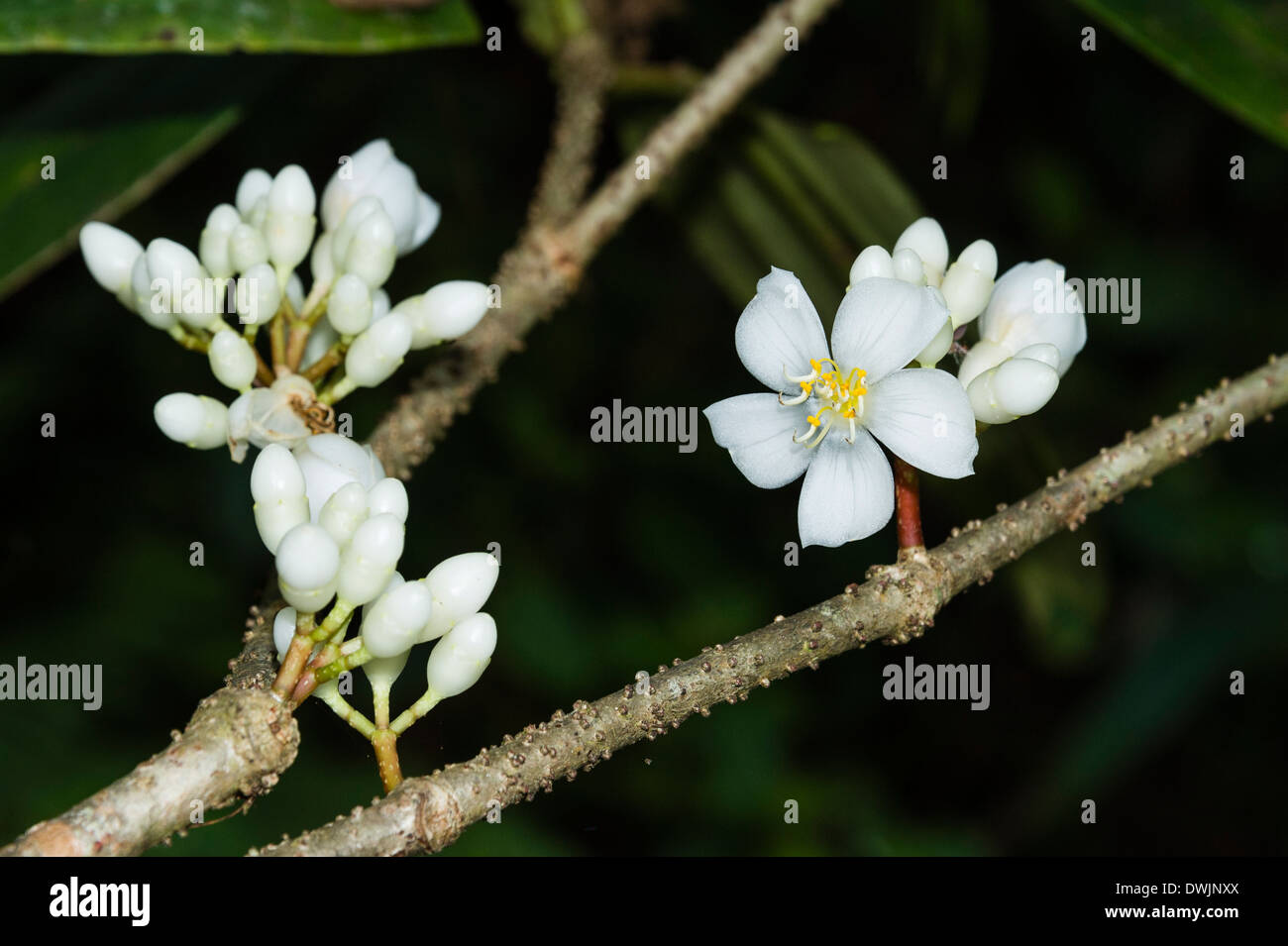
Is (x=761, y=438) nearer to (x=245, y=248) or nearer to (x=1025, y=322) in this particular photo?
(x=1025, y=322)

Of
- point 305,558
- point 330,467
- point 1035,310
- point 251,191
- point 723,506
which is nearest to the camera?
point 305,558

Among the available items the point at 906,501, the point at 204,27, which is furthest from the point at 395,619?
the point at 204,27

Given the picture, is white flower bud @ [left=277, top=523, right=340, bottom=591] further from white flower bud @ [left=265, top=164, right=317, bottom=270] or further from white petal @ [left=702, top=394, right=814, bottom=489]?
white flower bud @ [left=265, top=164, right=317, bottom=270]

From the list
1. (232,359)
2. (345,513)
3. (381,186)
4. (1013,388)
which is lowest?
(345,513)

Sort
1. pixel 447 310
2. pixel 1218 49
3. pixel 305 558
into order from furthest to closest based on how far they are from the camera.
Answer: pixel 1218 49 < pixel 447 310 < pixel 305 558
